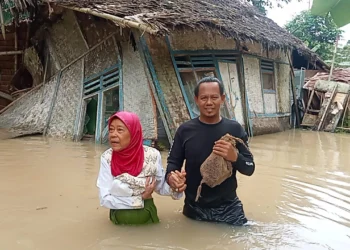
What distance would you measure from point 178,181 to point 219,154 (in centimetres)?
36

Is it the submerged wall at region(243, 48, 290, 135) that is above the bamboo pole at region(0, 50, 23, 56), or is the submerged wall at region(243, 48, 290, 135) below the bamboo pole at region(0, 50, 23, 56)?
below

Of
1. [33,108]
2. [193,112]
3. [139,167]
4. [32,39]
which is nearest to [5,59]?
[32,39]

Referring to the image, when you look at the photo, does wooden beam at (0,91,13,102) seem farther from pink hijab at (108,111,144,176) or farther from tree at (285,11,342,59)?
tree at (285,11,342,59)

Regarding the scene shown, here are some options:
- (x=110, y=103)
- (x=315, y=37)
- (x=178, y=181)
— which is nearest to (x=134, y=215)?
(x=178, y=181)

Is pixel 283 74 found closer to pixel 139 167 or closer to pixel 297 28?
pixel 297 28

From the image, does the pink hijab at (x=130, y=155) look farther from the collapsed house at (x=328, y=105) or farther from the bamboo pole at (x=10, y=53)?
the collapsed house at (x=328, y=105)

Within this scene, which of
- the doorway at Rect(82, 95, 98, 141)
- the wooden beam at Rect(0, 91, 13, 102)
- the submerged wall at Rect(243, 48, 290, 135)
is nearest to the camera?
the doorway at Rect(82, 95, 98, 141)

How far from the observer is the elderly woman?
2973 millimetres

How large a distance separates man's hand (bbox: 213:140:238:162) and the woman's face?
626mm

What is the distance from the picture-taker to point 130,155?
3021mm

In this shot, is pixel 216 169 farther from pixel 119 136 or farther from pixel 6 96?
pixel 6 96

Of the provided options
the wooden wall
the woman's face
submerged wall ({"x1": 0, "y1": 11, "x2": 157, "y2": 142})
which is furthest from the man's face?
the wooden wall

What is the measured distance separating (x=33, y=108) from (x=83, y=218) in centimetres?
671

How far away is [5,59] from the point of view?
11.6m
